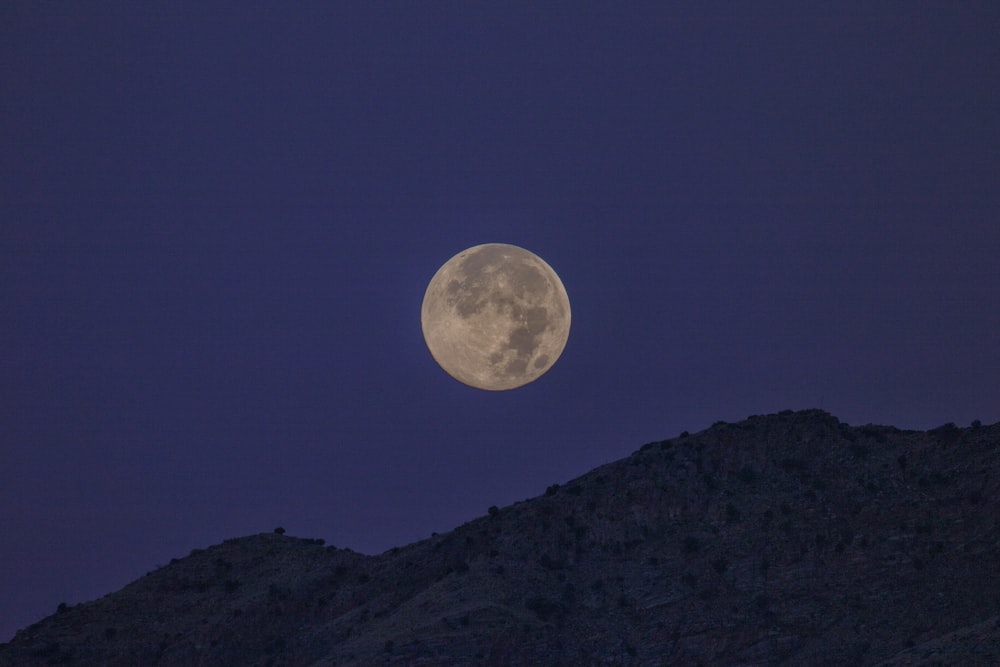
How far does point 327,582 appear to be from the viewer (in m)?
85.1

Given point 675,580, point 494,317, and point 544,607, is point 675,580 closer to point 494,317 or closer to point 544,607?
point 544,607

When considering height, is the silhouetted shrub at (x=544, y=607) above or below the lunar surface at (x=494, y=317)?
below

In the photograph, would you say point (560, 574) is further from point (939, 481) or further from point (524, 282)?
point (939, 481)

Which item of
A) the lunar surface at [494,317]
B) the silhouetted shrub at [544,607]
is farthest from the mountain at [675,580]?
the lunar surface at [494,317]

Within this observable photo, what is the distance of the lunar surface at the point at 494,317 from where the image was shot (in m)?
74.0

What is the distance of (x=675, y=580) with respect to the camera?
6906 centimetres

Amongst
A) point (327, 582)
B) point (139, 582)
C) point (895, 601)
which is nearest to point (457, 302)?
point (327, 582)

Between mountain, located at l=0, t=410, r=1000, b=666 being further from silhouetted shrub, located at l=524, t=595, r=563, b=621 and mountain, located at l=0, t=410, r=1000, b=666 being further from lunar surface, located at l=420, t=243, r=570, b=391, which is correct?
lunar surface, located at l=420, t=243, r=570, b=391

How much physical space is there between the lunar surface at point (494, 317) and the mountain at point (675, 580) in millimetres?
10821

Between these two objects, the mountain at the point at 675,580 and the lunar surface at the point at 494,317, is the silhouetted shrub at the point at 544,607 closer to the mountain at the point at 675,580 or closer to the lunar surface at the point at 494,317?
the mountain at the point at 675,580

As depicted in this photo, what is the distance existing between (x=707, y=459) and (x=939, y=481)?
1523 centimetres

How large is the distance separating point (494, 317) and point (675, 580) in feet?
64.6

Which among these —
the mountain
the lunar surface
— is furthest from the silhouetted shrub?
the lunar surface

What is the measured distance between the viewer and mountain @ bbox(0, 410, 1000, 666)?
205ft
